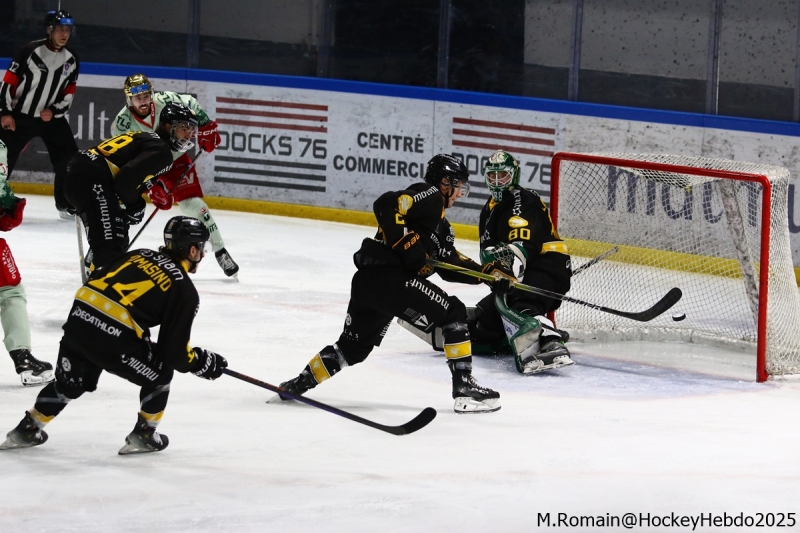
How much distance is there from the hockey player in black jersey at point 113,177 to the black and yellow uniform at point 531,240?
1341 mm

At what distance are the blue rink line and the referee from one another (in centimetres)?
139

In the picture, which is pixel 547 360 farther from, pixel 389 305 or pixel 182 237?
pixel 182 237

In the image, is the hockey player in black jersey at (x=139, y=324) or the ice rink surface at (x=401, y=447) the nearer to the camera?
the ice rink surface at (x=401, y=447)

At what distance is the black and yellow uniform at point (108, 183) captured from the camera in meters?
5.43

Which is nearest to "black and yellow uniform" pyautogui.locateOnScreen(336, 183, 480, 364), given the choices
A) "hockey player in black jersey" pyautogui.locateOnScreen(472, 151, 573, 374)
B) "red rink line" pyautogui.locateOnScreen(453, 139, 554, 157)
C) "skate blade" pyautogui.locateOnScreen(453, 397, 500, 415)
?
"skate blade" pyautogui.locateOnScreen(453, 397, 500, 415)

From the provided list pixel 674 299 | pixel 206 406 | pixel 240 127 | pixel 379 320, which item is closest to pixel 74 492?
pixel 206 406

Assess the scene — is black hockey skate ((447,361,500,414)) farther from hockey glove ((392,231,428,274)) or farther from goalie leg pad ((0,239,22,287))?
goalie leg pad ((0,239,22,287))

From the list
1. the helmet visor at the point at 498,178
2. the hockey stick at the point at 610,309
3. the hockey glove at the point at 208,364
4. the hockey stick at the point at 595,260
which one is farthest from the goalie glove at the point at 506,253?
the hockey glove at the point at 208,364

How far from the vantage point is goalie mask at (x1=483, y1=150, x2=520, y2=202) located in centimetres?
557

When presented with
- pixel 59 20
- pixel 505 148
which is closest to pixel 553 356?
pixel 505 148

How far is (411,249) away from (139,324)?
1125 mm

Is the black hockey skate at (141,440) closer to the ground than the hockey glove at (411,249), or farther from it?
closer to the ground

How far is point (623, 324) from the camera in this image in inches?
245

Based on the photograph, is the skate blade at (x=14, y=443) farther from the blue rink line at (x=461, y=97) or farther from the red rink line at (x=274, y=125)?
the red rink line at (x=274, y=125)
